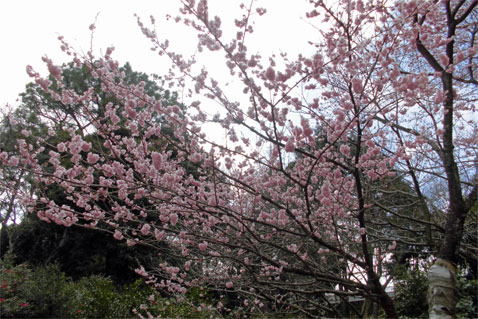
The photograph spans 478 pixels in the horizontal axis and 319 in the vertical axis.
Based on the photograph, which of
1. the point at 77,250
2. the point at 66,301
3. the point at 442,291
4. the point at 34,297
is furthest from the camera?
the point at 77,250

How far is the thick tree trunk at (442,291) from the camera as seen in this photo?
83.1 inches

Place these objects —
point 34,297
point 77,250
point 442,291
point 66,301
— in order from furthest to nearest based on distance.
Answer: point 77,250
point 66,301
point 34,297
point 442,291

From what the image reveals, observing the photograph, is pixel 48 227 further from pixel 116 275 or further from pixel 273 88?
pixel 273 88

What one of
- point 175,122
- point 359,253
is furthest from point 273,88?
point 359,253

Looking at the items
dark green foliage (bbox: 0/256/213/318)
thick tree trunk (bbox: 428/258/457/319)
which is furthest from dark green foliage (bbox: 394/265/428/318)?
thick tree trunk (bbox: 428/258/457/319)

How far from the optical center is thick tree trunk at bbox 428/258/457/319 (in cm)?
211

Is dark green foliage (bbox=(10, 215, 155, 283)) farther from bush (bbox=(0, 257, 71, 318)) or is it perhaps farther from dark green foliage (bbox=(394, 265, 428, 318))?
dark green foliage (bbox=(394, 265, 428, 318))

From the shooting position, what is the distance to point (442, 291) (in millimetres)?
2180

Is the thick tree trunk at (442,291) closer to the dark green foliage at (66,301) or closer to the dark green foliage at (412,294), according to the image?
the dark green foliage at (66,301)

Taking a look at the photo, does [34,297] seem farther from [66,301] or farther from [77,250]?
[77,250]

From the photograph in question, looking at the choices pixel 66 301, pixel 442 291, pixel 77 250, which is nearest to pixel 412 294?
pixel 442 291

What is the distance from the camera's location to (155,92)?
13.2 m

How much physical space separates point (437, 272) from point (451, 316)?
0.94ft

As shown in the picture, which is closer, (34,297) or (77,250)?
(34,297)
